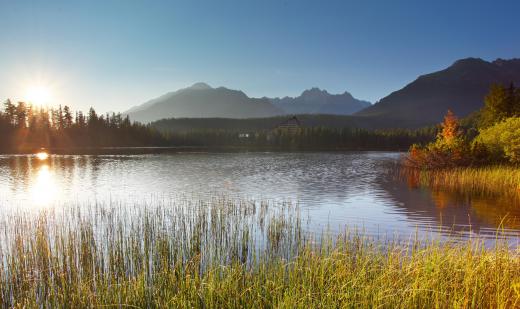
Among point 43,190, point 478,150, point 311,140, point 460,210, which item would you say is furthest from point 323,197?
point 311,140

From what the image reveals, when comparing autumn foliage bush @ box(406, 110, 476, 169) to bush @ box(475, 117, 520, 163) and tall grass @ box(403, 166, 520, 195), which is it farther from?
tall grass @ box(403, 166, 520, 195)

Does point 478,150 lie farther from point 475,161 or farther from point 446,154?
point 446,154

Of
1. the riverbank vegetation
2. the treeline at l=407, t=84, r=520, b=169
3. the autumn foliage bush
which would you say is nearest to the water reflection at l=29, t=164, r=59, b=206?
the riverbank vegetation

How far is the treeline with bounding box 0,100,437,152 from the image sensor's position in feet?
477

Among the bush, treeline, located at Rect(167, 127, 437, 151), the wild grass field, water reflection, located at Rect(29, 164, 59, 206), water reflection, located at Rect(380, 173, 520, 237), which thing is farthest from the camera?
treeline, located at Rect(167, 127, 437, 151)

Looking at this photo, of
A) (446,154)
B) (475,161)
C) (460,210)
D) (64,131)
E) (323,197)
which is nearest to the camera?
(460,210)

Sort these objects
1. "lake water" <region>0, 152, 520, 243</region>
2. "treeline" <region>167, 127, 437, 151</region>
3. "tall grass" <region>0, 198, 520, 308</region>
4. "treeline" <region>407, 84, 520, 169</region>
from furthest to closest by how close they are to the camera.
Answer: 1. "treeline" <region>167, 127, 437, 151</region>
2. "treeline" <region>407, 84, 520, 169</region>
3. "lake water" <region>0, 152, 520, 243</region>
4. "tall grass" <region>0, 198, 520, 308</region>

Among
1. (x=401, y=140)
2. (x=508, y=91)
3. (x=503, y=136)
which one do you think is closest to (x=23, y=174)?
(x=503, y=136)

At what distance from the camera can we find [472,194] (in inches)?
1315

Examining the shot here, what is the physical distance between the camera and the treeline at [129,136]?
A: 14538cm

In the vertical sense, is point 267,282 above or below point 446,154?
below

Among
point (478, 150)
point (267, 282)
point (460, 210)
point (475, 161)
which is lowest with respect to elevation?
point (460, 210)

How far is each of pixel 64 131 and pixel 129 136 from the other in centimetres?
2595

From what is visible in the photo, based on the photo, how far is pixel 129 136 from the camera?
171000mm
